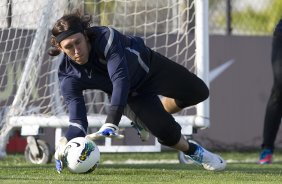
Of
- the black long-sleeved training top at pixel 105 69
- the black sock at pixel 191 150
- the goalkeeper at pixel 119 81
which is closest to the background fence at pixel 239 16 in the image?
the goalkeeper at pixel 119 81

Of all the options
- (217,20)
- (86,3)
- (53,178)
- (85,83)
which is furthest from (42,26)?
(217,20)

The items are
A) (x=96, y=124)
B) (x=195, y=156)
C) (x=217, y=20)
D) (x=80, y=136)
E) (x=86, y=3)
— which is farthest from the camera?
(x=217, y=20)

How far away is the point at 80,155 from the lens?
5.63 m

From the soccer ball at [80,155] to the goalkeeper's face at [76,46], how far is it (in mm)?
528

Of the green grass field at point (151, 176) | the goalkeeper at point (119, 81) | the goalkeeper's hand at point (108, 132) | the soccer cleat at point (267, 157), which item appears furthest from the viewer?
the soccer cleat at point (267, 157)

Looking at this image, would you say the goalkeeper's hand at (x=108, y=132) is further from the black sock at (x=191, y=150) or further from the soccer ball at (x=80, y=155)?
the black sock at (x=191, y=150)

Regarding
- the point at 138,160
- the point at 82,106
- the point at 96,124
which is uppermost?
the point at 82,106

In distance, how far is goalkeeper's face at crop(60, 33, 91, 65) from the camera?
5.60 m

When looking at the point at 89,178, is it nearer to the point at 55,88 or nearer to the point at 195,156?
the point at 195,156

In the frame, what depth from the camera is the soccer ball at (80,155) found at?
5637 millimetres

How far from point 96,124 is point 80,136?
1988 millimetres

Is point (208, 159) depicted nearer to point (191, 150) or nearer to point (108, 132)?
point (191, 150)

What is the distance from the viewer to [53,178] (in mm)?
5602

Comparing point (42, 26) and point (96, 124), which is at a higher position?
point (42, 26)
